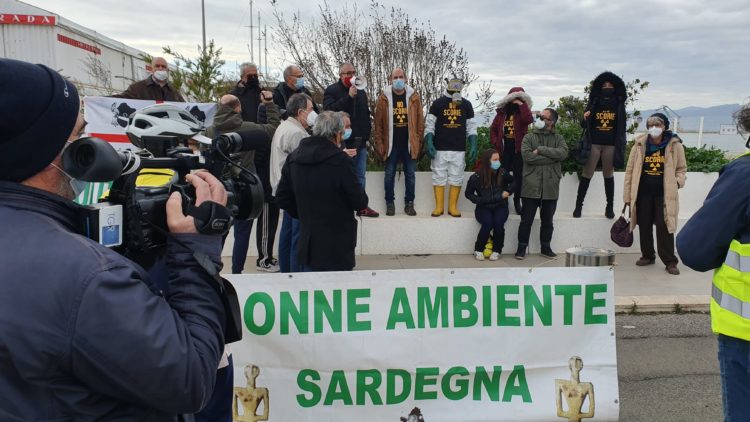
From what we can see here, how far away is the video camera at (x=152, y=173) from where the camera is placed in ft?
4.58

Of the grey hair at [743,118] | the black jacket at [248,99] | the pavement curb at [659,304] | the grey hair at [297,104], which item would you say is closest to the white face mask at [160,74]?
the black jacket at [248,99]

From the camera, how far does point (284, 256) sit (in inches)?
266

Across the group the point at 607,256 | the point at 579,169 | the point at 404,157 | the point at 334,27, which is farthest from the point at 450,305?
the point at 334,27

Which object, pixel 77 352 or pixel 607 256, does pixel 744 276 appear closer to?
pixel 607 256

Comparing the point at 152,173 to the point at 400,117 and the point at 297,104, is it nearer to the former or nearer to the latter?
the point at 297,104

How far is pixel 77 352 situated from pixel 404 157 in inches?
317

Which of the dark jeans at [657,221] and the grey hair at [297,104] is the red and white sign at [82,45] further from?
the dark jeans at [657,221]

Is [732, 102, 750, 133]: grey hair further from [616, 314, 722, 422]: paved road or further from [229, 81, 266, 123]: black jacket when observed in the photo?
[229, 81, 266, 123]: black jacket

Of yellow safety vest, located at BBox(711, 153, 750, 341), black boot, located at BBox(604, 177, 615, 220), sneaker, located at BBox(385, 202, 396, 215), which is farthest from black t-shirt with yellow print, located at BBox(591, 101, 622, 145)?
yellow safety vest, located at BBox(711, 153, 750, 341)

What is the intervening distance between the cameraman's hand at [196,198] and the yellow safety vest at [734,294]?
7.04ft

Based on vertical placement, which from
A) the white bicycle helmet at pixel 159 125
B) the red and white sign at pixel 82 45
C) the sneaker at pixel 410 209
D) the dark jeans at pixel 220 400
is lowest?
the dark jeans at pixel 220 400

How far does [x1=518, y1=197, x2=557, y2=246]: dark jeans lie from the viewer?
840cm

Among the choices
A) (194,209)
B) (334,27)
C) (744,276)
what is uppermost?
(334,27)

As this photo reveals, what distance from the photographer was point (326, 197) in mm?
4836
